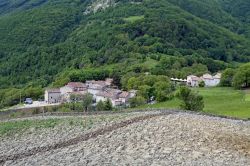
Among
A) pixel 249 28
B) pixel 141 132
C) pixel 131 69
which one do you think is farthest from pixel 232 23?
pixel 141 132

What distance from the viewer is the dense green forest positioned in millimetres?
105875

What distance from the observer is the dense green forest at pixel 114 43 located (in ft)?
347

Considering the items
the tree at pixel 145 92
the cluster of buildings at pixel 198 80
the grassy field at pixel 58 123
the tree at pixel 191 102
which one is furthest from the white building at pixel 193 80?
the grassy field at pixel 58 123

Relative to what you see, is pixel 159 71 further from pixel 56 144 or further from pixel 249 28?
pixel 249 28

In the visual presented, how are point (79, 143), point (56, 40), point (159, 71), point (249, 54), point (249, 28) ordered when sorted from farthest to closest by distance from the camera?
point (249, 28)
point (56, 40)
point (249, 54)
point (159, 71)
point (79, 143)

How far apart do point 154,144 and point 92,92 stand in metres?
64.0

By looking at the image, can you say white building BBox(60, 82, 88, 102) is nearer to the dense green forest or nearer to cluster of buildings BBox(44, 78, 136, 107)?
cluster of buildings BBox(44, 78, 136, 107)

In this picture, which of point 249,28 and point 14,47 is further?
point 249,28

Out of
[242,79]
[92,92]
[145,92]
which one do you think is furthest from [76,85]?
[242,79]

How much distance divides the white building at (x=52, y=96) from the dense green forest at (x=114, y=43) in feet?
20.3

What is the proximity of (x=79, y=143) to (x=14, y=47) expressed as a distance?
128 m

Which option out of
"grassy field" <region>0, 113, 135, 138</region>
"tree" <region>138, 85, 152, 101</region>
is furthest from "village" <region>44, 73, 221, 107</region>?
"grassy field" <region>0, 113, 135, 138</region>

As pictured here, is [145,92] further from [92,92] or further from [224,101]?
[224,101]

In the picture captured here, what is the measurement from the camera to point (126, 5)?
16800 cm
